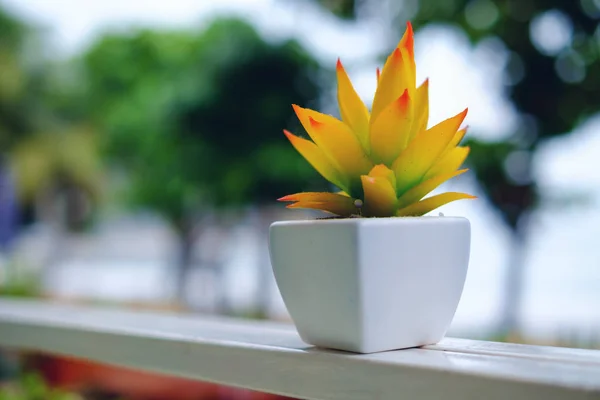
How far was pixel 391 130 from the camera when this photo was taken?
50cm

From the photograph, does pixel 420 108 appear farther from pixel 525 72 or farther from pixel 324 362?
pixel 525 72

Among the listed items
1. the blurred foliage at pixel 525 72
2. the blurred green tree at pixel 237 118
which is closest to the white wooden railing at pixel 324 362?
the blurred foliage at pixel 525 72

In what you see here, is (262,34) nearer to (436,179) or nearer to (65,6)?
(436,179)

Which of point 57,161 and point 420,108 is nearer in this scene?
point 420,108

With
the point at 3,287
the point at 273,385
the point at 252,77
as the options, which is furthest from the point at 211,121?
the point at 273,385

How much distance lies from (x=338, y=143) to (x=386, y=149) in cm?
3

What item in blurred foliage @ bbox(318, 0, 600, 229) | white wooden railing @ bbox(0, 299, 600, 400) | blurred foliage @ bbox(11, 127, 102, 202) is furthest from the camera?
blurred foliage @ bbox(11, 127, 102, 202)

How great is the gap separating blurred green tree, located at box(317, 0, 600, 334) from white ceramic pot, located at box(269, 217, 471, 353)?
12.2ft

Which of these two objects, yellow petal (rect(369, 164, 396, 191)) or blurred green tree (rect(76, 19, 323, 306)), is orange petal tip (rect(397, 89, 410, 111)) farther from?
blurred green tree (rect(76, 19, 323, 306))

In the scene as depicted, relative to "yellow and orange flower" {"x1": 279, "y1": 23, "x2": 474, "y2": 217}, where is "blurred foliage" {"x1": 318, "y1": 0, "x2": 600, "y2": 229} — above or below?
above

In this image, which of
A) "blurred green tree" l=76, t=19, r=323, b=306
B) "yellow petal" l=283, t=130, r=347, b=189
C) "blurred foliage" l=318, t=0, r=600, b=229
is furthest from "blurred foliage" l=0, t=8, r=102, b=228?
"yellow petal" l=283, t=130, r=347, b=189

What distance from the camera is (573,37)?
3.95 m

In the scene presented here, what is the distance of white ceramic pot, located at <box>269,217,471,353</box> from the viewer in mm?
463

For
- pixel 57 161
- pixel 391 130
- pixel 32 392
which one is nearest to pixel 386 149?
pixel 391 130
